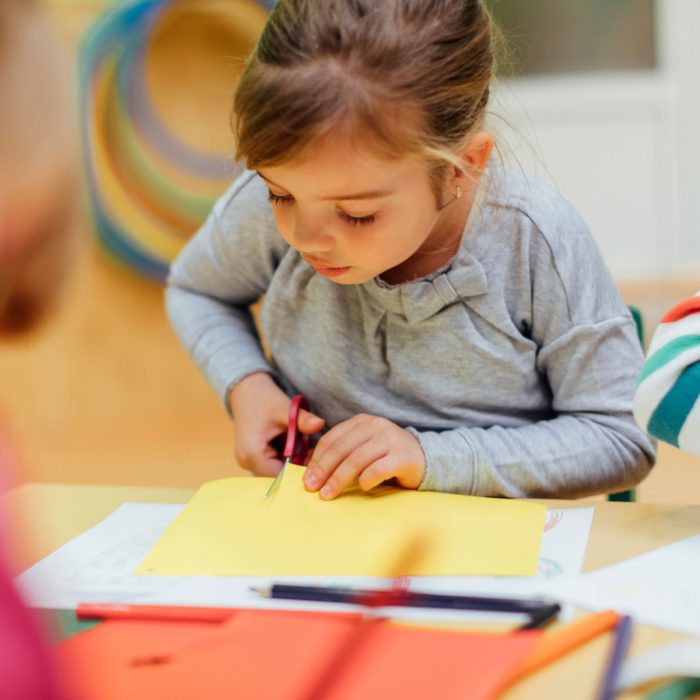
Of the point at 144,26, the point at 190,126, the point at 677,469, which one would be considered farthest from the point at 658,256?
the point at 144,26

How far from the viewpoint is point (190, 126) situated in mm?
2443

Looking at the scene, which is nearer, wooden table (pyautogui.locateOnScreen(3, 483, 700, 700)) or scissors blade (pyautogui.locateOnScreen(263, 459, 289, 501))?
wooden table (pyautogui.locateOnScreen(3, 483, 700, 700))

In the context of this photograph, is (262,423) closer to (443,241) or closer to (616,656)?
Result: (443,241)

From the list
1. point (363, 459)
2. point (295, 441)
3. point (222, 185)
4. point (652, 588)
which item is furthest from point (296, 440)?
point (222, 185)

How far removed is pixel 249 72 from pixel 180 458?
4.92 feet

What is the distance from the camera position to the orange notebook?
1.58 ft

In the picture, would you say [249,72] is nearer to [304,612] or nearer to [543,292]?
[543,292]

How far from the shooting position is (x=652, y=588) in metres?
0.60

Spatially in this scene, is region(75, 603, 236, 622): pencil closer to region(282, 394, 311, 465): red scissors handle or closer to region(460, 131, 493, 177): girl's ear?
region(282, 394, 311, 465): red scissors handle

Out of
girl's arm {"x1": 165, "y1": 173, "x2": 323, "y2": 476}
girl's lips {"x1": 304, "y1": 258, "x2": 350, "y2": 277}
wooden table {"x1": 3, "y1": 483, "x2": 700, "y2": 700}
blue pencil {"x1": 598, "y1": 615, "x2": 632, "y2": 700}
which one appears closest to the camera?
wooden table {"x1": 3, "y1": 483, "x2": 700, "y2": 700}

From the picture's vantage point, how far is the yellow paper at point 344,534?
66 cm

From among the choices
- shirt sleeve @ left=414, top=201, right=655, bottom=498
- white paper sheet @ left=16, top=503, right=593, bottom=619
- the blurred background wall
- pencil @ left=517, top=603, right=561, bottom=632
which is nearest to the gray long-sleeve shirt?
shirt sleeve @ left=414, top=201, right=655, bottom=498

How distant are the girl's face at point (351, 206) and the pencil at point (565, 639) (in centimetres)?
34

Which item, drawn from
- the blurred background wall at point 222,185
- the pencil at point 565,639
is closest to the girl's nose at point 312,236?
the pencil at point 565,639
